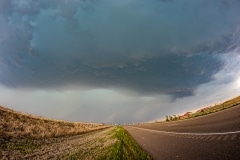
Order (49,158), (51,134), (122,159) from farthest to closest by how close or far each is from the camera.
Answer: (51,134), (49,158), (122,159)

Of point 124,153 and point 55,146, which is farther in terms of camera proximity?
point 55,146

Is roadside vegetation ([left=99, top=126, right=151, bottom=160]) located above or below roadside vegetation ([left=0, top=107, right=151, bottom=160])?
below

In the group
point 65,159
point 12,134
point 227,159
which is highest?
point 12,134

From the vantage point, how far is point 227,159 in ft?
23.1

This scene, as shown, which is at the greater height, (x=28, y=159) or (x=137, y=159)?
(x=28, y=159)

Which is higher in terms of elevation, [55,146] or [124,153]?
[55,146]

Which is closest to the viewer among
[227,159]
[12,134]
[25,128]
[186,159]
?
[227,159]

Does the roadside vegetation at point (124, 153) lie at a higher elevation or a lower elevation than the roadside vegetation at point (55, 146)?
lower

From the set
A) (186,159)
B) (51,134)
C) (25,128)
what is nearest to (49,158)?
(186,159)

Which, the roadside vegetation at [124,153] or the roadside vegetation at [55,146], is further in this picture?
the roadside vegetation at [55,146]

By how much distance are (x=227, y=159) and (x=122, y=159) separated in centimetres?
465

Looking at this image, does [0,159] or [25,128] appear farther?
[25,128]

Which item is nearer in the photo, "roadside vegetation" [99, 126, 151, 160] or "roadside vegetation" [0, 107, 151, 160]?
"roadside vegetation" [99, 126, 151, 160]

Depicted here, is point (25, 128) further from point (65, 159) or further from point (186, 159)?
point (186, 159)
